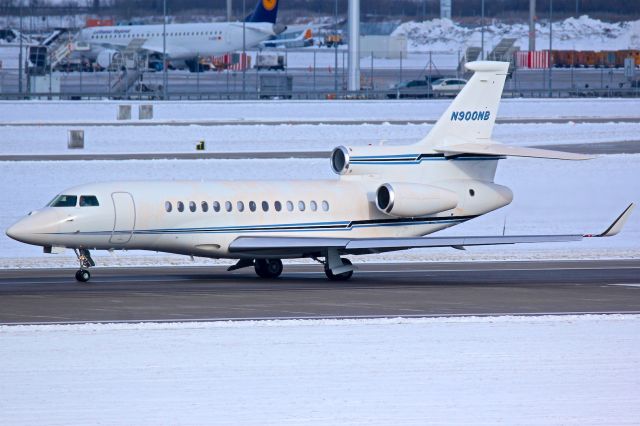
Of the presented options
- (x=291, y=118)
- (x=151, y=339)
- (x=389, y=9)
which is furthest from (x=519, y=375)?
(x=389, y=9)

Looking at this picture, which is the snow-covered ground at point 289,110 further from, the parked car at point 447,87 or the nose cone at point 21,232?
the nose cone at point 21,232

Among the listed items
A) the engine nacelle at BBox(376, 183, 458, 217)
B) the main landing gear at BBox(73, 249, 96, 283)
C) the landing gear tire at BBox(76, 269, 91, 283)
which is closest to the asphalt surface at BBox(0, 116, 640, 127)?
the engine nacelle at BBox(376, 183, 458, 217)

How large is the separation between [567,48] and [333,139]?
96.2 m

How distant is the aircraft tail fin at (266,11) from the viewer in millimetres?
111062

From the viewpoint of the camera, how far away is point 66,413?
15352 millimetres

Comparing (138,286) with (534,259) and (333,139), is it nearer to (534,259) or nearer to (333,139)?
Result: (534,259)

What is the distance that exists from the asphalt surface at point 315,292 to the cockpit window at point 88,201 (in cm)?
181

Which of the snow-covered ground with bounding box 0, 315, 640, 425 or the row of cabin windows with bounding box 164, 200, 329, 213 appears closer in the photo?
the snow-covered ground with bounding box 0, 315, 640, 425

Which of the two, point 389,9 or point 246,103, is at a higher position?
point 389,9

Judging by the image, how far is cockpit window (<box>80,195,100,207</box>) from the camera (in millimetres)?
28703

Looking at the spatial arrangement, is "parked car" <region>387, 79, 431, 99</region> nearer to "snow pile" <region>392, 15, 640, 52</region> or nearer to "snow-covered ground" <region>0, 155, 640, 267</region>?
"snow-covered ground" <region>0, 155, 640, 267</region>

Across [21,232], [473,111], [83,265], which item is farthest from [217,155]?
[21,232]

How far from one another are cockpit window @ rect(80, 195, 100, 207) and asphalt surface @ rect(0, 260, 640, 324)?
5.93 feet

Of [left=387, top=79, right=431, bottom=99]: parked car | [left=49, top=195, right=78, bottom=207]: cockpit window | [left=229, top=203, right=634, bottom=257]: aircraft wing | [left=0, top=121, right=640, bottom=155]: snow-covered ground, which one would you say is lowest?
[left=229, top=203, right=634, bottom=257]: aircraft wing
